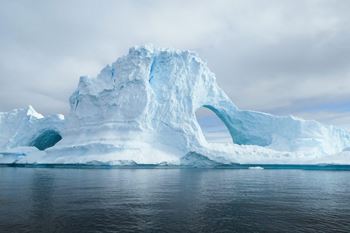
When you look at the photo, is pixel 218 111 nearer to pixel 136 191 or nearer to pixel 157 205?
pixel 136 191

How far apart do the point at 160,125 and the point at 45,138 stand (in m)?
22.7

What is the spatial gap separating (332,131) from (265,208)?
3770 cm

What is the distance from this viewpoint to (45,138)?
50.7 m

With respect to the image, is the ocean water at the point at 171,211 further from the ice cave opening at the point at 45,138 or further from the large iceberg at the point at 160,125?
the ice cave opening at the point at 45,138

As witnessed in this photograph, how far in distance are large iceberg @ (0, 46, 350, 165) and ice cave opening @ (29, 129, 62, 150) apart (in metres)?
1.69

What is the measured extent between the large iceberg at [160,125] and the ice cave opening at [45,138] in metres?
1.69

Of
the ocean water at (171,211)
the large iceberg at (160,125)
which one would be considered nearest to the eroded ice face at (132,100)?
the large iceberg at (160,125)

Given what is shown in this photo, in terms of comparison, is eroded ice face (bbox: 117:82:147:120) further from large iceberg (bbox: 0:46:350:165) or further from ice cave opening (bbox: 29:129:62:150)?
ice cave opening (bbox: 29:129:62:150)

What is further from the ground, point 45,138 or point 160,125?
point 45,138

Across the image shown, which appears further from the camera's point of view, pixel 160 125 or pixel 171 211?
pixel 160 125

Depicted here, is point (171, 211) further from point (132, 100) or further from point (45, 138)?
point (45, 138)

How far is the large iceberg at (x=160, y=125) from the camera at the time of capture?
3447 centimetres

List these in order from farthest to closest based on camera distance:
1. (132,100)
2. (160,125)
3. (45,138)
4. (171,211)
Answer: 1. (45,138)
2. (160,125)
3. (132,100)
4. (171,211)

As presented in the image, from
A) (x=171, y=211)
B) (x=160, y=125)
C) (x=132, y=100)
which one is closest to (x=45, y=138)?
(x=132, y=100)
